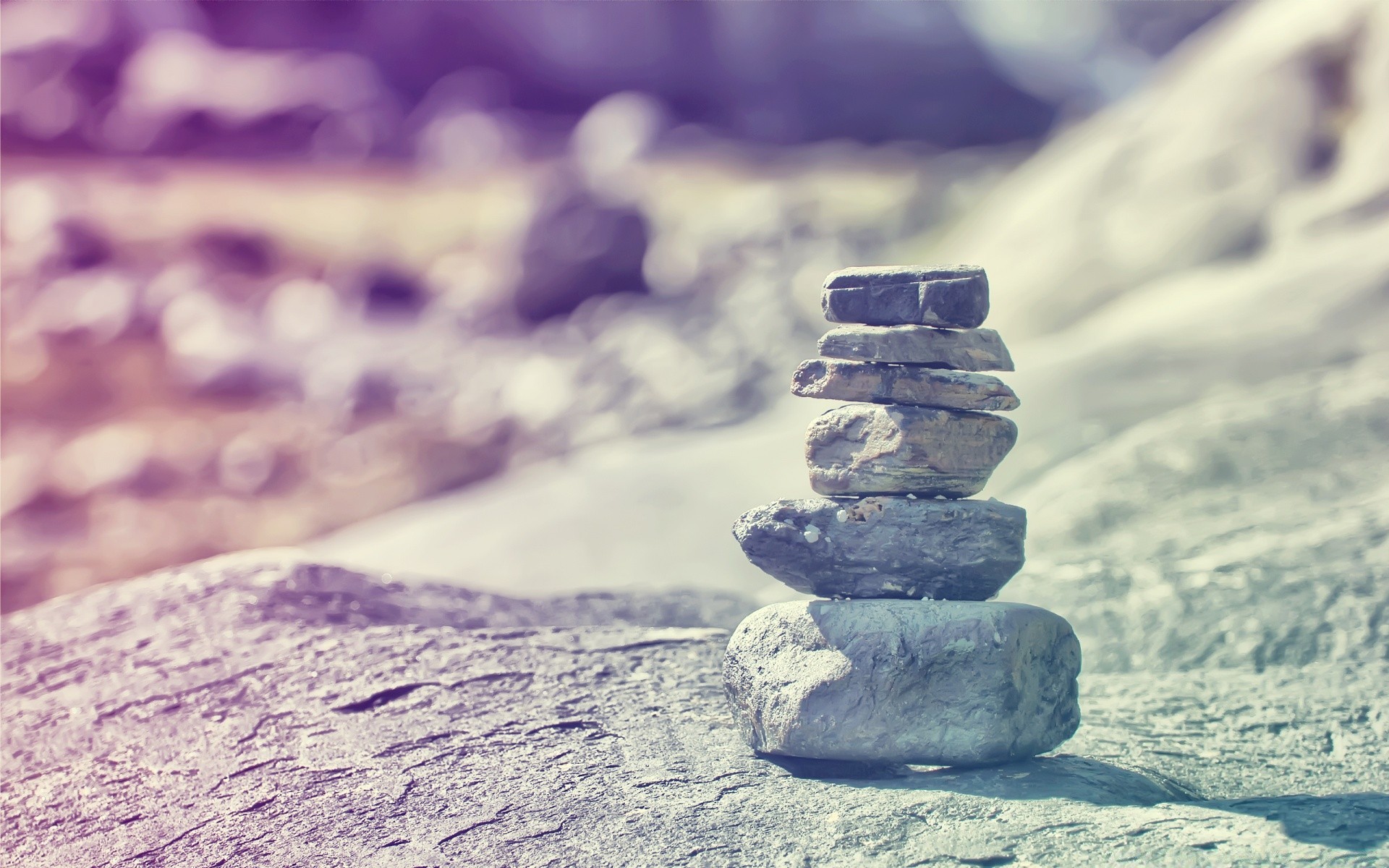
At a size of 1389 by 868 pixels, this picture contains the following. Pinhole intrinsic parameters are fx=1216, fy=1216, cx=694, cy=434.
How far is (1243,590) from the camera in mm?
8086

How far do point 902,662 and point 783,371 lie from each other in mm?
12651

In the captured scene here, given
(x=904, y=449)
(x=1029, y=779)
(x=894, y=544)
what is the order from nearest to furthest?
(x=1029, y=779)
(x=904, y=449)
(x=894, y=544)

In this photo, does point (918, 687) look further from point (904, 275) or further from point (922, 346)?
point (904, 275)

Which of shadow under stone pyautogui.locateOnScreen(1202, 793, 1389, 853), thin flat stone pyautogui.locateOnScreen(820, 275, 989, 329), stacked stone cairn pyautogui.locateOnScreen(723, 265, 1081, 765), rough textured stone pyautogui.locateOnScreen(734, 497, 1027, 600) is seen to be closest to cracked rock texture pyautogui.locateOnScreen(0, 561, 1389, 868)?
shadow under stone pyautogui.locateOnScreen(1202, 793, 1389, 853)

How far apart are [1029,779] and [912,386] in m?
1.87

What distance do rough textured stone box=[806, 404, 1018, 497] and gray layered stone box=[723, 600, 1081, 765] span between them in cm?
59

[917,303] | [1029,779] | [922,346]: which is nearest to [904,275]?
[917,303]

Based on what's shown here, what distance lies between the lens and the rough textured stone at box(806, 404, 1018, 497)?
5754 mm

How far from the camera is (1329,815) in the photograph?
4.90 m

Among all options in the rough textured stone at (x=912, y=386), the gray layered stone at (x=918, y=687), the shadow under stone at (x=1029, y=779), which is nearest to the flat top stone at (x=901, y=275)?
the rough textured stone at (x=912, y=386)

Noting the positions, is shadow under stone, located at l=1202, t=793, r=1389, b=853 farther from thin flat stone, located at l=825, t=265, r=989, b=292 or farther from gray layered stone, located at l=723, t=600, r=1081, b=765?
thin flat stone, located at l=825, t=265, r=989, b=292

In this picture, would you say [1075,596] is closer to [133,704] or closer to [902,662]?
[902,662]

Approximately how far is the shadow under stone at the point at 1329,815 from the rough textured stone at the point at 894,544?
144 centimetres

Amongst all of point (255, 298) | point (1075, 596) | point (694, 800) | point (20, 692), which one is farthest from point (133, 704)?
point (255, 298)
